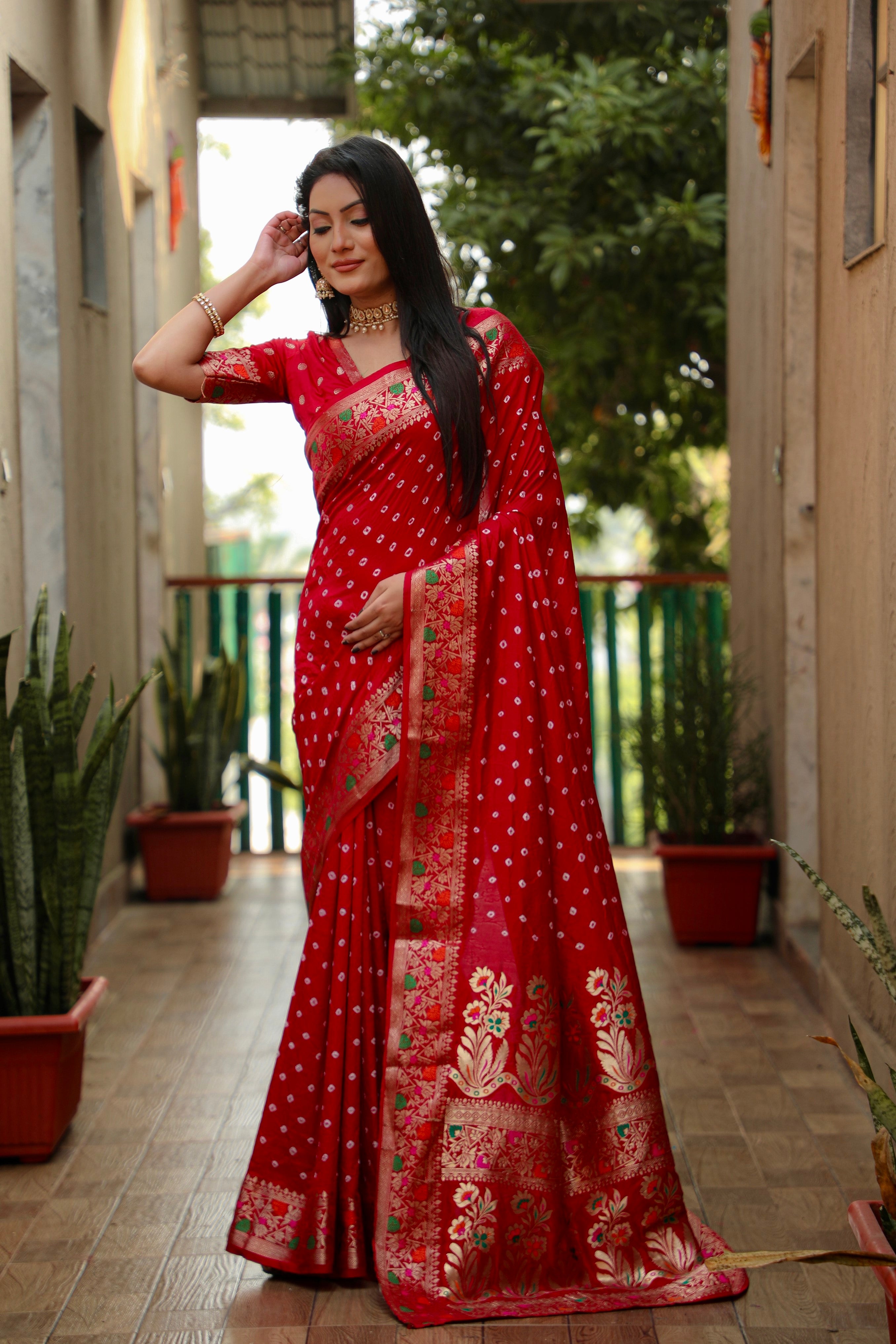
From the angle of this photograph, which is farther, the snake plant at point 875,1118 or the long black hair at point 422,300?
the long black hair at point 422,300

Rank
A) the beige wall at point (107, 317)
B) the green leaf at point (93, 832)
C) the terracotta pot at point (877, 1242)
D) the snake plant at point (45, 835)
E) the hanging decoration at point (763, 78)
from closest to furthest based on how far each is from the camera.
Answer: the terracotta pot at point (877, 1242) < the snake plant at point (45, 835) < the green leaf at point (93, 832) < the beige wall at point (107, 317) < the hanging decoration at point (763, 78)

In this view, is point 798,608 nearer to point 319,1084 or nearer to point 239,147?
point 319,1084

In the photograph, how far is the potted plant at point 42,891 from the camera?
2.61 metres

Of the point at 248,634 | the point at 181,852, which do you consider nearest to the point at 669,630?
the point at 248,634

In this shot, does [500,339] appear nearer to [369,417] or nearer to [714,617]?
[369,417]

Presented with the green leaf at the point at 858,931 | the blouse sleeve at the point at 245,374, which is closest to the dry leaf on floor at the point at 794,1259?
the green leaf at the point at 858,931

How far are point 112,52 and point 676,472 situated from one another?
11.1 feet

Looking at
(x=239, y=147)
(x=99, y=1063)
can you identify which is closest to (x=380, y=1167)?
(x=99, y=1063)

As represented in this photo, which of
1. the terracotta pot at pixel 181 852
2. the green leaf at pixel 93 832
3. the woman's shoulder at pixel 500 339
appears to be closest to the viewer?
the woman's shoulder at pixel 500 339

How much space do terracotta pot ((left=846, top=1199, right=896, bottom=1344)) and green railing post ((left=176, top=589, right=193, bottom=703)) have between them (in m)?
3.86

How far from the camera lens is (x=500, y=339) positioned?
2.16 meters

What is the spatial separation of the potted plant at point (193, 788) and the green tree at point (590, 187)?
2.20 metres

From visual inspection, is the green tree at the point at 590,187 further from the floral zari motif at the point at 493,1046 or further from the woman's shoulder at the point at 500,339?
the floral zari motif at the point at 493,1046

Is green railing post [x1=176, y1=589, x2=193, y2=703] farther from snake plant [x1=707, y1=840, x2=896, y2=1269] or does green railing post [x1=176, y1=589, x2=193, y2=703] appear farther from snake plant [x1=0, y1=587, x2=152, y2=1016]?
snake plant [x1=707, y1=840, x2=896, y2=1269]
